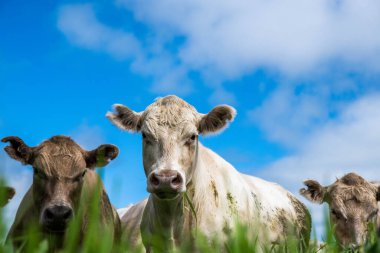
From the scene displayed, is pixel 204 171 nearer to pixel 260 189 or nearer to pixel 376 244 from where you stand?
pixel 260 189

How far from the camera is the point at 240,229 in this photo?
9.02 feet

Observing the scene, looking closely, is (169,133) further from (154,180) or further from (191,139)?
(154,180)

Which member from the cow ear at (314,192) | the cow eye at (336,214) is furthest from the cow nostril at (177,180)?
the cow ear at (314,192)

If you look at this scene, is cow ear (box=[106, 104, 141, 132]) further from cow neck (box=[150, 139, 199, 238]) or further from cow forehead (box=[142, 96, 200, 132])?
cow neck (box=[150, 139, 199, 238])

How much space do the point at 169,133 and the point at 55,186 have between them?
1863mm

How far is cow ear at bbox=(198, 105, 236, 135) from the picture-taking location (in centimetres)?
878

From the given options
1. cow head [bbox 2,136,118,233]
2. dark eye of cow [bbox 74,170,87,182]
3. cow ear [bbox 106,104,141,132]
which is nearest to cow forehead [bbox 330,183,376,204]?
cow ear [bbox 106,104,141,132]

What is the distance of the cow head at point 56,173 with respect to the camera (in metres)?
6.89

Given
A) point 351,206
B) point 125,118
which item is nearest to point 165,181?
point 125,118

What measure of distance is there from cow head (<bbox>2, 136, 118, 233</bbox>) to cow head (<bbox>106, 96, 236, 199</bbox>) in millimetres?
767

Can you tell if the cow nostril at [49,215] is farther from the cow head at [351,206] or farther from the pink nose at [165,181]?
the cow head at [351,206]

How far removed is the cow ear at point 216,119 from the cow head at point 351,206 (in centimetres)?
294

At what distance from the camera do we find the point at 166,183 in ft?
23.3

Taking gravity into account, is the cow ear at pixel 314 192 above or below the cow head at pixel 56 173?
above
